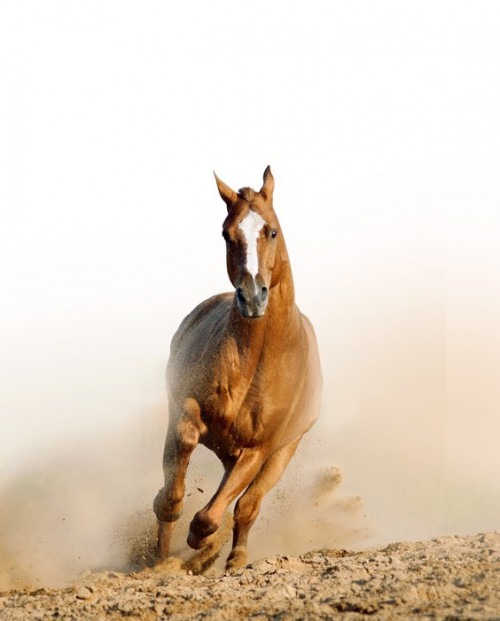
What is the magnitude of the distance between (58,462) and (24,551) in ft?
9.20

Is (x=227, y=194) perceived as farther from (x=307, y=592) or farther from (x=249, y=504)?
(x=307, y=592)

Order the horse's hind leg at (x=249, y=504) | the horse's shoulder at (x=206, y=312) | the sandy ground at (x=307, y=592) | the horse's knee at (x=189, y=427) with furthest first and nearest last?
1. the horse's shoulder at (x=206, y=312)
2. the horse's hind leg at (x=249, y=504)
3. the horse's knee at (x=189, y=427)
4. the sandy ground at (x=307, y=592)

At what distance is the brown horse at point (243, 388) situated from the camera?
786cm

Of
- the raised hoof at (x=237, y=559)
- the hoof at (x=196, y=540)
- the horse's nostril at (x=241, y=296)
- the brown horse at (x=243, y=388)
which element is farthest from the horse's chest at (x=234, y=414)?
the horse's nostril at (x=241, y=296)

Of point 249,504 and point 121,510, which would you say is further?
point 121,510

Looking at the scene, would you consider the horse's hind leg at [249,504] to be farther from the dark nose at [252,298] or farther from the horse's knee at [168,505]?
the dark nose at [252,298]

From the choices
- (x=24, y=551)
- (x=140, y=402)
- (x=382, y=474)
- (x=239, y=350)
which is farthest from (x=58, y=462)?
(x=239, y=350)

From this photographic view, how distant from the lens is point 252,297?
7340 millimetres

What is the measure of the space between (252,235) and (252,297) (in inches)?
19.1

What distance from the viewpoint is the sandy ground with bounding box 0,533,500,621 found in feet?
18.5

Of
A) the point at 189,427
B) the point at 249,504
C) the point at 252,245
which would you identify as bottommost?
the point at 249,504

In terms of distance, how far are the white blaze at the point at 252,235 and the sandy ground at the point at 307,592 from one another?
200cm

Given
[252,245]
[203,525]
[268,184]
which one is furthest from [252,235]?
[203,525]

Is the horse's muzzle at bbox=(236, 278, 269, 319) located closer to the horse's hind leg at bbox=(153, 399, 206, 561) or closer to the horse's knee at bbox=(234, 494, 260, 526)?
the horse's hind leg at bbox=(153, 399, 206, 561)
